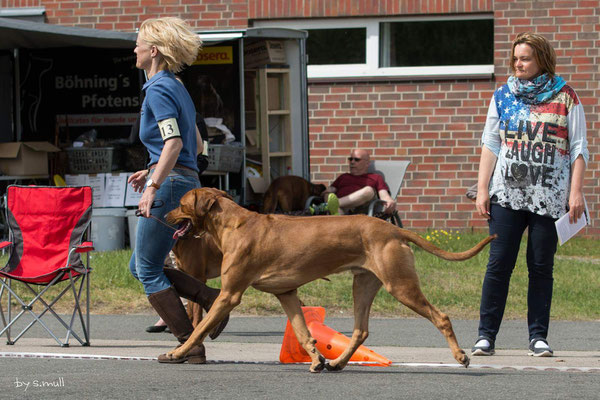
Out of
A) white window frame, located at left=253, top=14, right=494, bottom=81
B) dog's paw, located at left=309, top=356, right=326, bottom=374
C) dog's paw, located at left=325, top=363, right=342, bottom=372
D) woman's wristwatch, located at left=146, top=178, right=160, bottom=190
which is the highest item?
white window frame, located at left=253, top=14, right=494, bottom=81

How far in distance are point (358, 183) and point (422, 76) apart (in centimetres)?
273

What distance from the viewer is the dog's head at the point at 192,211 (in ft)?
19.3

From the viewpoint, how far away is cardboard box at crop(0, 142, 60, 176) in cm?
1271

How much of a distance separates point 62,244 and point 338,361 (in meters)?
2.96

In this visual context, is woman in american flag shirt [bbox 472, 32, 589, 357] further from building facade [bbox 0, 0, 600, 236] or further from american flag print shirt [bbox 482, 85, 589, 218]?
building facade [bbox 0, 0, 600, 236]

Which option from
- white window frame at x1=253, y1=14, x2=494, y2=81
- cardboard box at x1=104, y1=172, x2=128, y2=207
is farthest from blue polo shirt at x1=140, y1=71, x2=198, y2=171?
white window frame at x1=253, y1=14, x2=494, y2=81

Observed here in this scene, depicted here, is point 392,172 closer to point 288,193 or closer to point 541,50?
point 288,193

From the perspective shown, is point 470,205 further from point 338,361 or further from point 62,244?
point 338,361

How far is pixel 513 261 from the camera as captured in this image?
21.6 feet

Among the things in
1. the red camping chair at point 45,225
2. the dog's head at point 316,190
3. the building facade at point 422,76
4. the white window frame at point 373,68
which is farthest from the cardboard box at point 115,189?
the red camping chair at point 45,225

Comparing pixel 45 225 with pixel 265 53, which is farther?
pixel 265 53

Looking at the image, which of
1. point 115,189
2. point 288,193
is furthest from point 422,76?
point 115,189

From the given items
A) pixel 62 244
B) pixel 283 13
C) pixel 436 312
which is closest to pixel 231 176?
pixel 283 13

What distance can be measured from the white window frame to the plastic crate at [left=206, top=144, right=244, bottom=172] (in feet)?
9.24
